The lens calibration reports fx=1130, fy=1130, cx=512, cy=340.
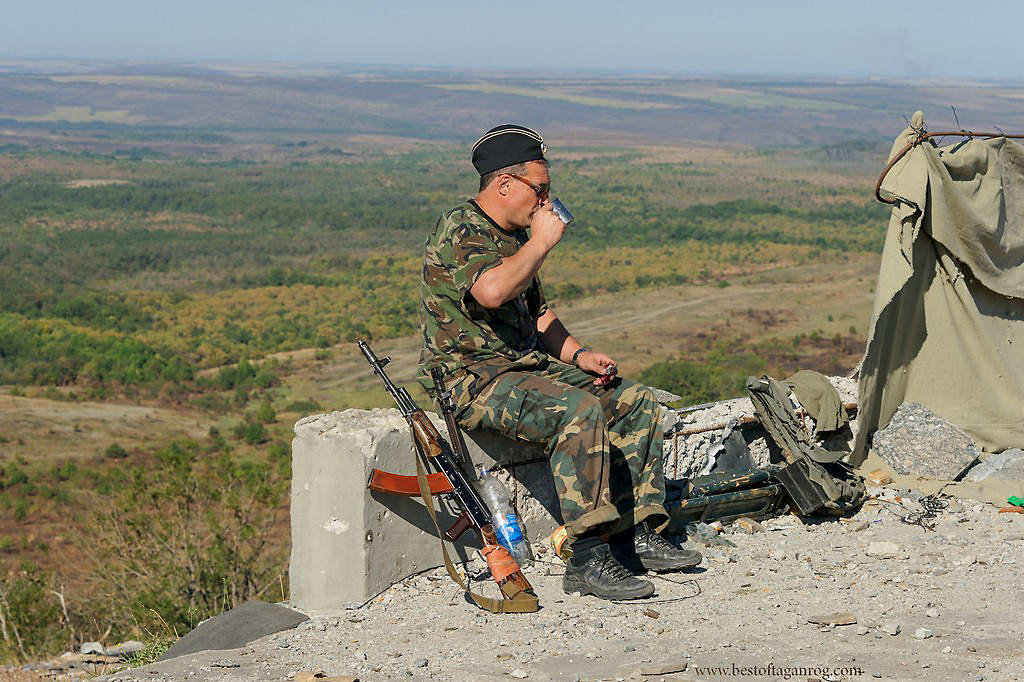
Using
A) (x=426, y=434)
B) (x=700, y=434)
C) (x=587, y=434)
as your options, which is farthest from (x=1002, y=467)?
(x=426, y=434)

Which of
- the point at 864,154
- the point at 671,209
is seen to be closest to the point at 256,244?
the point at 671,209

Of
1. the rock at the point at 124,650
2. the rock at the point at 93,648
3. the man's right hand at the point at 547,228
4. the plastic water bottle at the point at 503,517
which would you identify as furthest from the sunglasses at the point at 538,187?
the rock at the point at 93,648

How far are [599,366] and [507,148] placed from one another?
0.91 m

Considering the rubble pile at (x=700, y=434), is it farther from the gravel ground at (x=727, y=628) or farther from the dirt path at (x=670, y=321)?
the dirt path at (x=670, y=321)

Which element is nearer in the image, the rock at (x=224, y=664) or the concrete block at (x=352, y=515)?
the rock at (x=224, y=664)

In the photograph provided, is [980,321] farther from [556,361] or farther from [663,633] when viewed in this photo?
[663,633]

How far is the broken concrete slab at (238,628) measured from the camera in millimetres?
4039

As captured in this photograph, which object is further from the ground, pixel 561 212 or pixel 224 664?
pixel 561 212

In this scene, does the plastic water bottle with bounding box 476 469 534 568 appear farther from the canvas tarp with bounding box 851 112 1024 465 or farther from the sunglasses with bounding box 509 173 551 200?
the canvas tarp with bounding box 851 112 1024 465

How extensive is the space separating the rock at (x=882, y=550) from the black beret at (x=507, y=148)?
2.12 meters

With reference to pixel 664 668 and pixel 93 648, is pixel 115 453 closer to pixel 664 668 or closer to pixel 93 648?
pixel 93 648

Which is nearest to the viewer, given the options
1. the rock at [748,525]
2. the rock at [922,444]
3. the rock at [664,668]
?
the rock at [664,668]

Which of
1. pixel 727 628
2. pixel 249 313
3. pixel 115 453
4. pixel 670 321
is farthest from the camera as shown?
pixel 249 313

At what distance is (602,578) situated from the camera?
4098 millimetres
